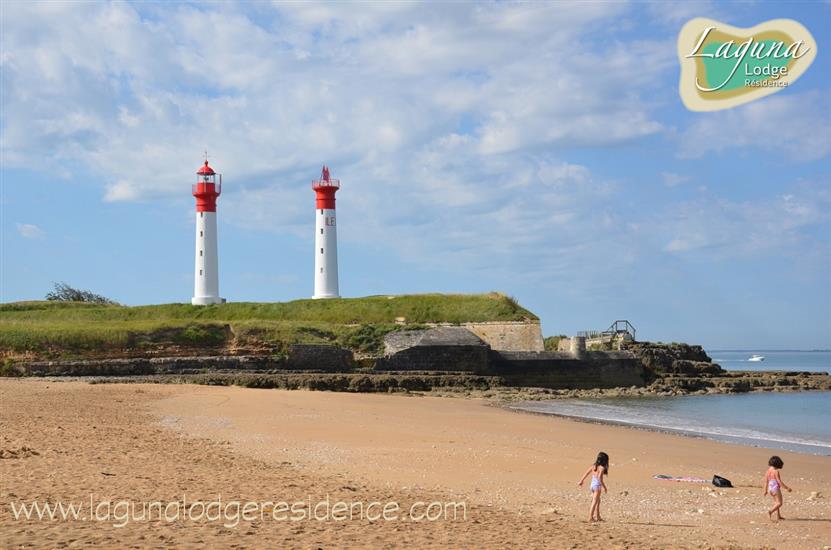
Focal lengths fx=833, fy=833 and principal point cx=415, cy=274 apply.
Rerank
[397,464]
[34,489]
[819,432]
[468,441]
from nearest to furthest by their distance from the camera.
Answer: [34,489] < [397,464] < [468,441] < [819,432]

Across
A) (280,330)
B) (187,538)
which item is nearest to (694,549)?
(187,538)

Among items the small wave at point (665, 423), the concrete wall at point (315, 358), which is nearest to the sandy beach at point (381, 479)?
the small wave at point (665, 423)

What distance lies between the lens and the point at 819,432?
20.5 metres

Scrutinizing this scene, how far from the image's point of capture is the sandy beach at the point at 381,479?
6938mm

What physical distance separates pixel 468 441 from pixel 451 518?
6.90m

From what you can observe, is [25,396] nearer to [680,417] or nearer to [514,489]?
[514,489]

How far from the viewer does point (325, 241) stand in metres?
46.0

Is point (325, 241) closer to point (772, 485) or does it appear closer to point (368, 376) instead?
point (368, 376)

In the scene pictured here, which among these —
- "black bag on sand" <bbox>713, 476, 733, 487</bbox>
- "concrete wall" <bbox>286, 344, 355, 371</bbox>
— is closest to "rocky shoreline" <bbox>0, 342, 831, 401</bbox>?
"concrete wall" <bbox>286, 344, 355, 371</bbox>

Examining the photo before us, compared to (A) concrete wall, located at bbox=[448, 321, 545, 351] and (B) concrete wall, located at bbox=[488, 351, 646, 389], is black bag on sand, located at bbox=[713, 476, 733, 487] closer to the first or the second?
(B) concrete wall, located at bbox=[488, 351, 646, 389]

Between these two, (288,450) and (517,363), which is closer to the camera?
(288,450)

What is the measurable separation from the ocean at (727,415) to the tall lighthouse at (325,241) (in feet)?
65.7

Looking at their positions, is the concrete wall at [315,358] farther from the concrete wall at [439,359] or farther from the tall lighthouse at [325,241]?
the tall lighthouse at [325,241]

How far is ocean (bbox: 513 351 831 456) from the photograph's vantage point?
60.7ft
